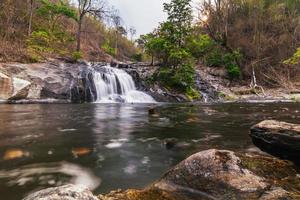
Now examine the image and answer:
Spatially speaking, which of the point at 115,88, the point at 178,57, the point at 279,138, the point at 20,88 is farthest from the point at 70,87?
the point at 279,138

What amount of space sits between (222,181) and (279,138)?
1.38 metres

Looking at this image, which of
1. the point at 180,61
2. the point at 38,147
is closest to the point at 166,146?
the point at 38,147

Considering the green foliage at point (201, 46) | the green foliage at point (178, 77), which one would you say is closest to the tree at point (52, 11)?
the green foliage at point (178, 77)

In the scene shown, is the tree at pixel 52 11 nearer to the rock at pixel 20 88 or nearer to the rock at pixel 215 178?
the rock at pixel 20 88

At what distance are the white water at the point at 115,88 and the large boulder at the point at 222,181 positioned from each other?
1669cm

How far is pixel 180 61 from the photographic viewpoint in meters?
A: 25.0

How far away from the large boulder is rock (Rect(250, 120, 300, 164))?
31 centimetres

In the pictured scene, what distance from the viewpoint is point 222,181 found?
3297mm

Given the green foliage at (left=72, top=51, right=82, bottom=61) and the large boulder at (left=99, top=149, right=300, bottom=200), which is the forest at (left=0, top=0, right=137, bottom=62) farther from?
the large boulder at (left=99, top=149, right=300, bottom=200)

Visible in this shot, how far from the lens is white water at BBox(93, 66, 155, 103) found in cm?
2061

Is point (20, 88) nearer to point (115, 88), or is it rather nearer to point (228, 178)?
point (115, 88)

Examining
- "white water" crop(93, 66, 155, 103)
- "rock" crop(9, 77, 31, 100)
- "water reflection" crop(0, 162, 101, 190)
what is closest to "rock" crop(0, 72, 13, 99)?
"rock" crop(9, 77, 31, 100)

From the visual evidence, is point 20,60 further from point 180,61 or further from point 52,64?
point 180,61

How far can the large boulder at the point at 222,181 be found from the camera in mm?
3100
